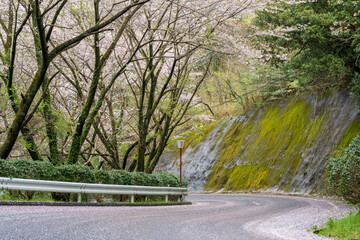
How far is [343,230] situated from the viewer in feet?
23.1

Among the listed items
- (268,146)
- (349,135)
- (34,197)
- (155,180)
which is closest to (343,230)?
(34,197)

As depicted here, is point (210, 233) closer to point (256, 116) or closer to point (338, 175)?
point (338, 175)

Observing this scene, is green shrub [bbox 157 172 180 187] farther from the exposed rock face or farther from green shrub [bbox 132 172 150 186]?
the exposed rock face

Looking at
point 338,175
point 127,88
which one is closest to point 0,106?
point 127,88

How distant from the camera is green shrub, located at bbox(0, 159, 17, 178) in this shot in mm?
8680

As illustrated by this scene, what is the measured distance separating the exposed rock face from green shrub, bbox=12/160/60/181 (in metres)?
14.9

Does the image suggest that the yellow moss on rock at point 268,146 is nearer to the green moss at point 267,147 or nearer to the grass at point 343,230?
the green moss at point 267,147

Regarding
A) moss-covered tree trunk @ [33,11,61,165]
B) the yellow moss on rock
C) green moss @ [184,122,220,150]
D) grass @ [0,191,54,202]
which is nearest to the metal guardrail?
grass @ [0,191,54,202]

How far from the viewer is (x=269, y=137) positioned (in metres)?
27.2

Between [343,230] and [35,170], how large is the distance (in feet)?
26.0

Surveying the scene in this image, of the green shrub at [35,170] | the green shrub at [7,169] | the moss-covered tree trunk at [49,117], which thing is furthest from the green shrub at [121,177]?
the green shrub at [7,169]

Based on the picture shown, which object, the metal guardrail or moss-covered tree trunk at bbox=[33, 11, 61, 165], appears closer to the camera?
the metal guardrail

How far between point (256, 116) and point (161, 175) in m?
17.0

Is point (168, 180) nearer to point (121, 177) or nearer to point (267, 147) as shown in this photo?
point (121, 177)
